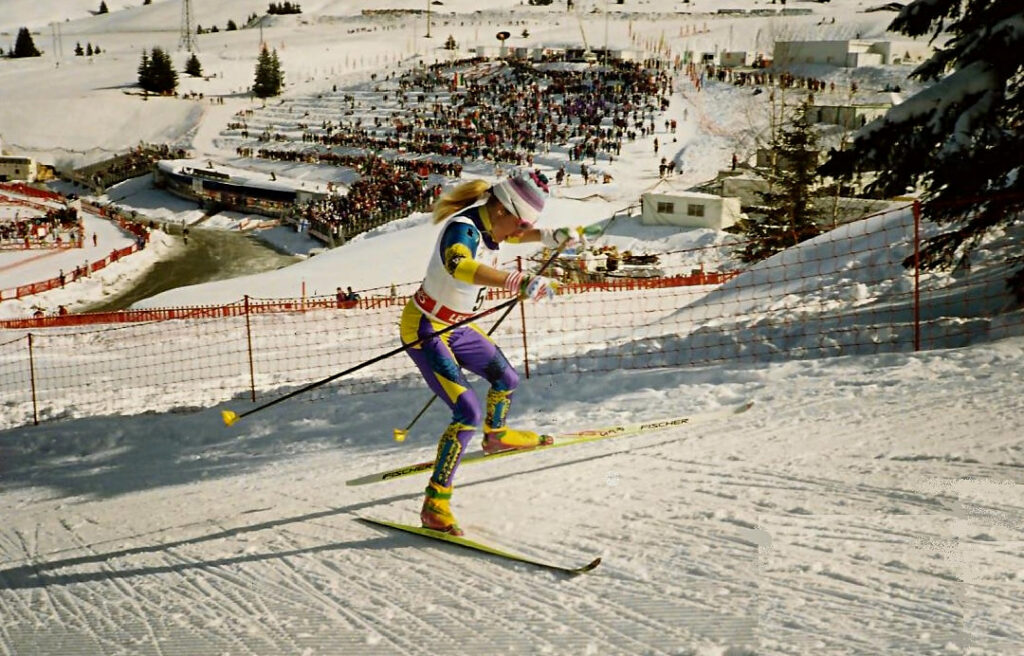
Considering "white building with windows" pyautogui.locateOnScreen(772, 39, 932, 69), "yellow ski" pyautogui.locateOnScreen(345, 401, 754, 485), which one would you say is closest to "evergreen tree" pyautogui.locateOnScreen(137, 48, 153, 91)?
"white building with windows" pyautogui.locateOnScreen(772, 39, 932, 69)

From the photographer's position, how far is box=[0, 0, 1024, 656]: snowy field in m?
4.36

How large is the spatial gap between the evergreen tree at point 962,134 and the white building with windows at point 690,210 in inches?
921

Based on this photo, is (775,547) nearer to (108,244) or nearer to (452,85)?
(108,244)

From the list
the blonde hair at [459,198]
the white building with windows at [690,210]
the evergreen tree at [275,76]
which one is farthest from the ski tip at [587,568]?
the evergreen tree at [275,76]

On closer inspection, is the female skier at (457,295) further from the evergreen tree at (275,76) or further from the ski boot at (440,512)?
the evergreen tree at (275,76)

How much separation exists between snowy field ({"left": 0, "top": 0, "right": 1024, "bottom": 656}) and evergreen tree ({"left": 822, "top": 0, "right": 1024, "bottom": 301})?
1089mm

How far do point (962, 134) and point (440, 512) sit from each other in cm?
643

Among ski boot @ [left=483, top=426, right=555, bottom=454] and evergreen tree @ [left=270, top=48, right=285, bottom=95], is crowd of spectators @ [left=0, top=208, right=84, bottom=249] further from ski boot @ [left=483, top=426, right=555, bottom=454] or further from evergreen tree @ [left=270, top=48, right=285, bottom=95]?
evergreen tree @ [left=270, top=48, right=285, bottom=95]

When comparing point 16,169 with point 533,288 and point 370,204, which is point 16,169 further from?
point 533,288

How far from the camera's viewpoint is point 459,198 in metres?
5.50

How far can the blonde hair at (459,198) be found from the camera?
5.49 meters

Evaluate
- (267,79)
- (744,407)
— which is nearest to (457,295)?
(744,407)


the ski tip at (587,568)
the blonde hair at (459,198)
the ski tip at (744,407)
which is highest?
the blonde hair at (459,198)

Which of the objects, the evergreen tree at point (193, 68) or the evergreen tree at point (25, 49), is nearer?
the evergreen tree at point (193, 68)
